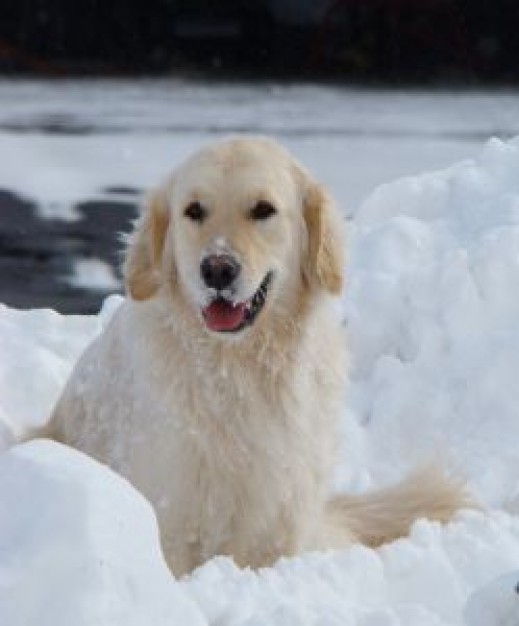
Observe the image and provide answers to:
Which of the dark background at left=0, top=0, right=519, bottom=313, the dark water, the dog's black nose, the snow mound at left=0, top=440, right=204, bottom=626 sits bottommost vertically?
the dark background at left=0, top=0, right=519, bottom=313

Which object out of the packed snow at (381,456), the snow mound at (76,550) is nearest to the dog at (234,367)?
the packed snow at (381,456)

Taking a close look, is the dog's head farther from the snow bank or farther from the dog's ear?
the snow bank

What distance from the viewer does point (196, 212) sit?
5246 millimetres

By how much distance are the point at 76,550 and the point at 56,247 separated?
8218 mm

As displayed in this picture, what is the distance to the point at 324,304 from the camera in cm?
555

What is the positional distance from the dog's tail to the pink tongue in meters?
0.97

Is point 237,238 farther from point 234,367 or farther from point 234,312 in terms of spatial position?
point 234,367

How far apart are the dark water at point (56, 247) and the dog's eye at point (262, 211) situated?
4265 millimetres

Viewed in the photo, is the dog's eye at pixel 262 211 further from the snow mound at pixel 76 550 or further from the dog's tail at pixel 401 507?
the snow mound at pixel 76 550

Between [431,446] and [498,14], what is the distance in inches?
600

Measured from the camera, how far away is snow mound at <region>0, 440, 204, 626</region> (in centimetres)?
312

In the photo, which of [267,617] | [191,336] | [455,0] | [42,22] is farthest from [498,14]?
[267,617]

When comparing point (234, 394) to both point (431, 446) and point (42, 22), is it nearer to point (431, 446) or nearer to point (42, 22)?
point (431, 446)

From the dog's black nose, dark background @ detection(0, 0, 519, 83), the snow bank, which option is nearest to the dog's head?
the dog's black nose
